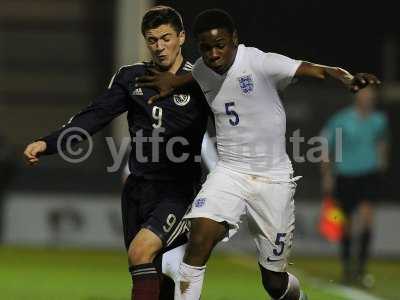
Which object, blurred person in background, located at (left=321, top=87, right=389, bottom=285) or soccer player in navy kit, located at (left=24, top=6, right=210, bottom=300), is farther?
blurred person in background, located at (left=321, top=87, right=389, bottom=285)

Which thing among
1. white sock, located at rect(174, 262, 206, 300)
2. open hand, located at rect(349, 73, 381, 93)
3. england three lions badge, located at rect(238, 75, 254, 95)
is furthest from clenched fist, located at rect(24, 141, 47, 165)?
open hand, located at rect(349, 73, 381, 93)

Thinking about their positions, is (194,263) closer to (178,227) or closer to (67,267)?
(178,227)

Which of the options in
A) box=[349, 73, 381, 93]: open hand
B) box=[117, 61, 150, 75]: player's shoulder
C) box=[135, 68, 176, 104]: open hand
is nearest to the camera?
box=[349, 73, 381, 93]: open hand

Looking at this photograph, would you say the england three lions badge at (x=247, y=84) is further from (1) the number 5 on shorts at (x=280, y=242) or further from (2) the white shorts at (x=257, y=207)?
(1) the number 5 on shorts at (x=280, y=242)

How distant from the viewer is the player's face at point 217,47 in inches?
311

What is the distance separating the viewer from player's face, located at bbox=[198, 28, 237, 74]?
25.9ft

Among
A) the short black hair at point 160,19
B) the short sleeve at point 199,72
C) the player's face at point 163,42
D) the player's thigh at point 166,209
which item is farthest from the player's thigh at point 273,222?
the short black hair at point 160,19

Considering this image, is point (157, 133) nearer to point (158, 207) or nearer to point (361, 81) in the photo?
point (158, 207)

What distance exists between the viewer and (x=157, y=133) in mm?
8234

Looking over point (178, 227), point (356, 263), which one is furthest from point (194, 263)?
point (356, 263)

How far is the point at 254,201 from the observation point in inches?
323

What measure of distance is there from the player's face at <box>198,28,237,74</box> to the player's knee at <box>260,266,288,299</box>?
1451mm

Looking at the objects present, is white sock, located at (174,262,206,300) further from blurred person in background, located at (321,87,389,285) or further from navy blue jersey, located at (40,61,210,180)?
blurred person in background, located at (321,87,389,285)

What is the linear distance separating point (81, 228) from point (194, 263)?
33.1 ft
